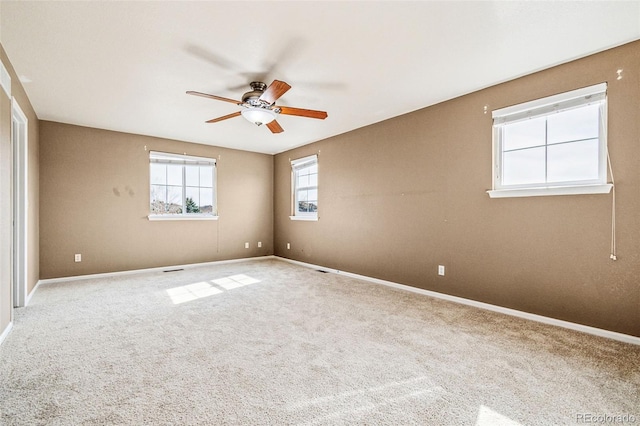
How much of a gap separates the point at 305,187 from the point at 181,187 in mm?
2376

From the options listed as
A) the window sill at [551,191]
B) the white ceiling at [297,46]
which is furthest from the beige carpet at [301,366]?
the white ceiling at [297,46]

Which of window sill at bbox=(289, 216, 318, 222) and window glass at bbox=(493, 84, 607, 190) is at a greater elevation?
window glass at bbox=(493, 84, 607, 190)

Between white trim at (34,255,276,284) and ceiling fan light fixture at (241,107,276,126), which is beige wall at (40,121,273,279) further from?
ceiling fan light fixture at (241,107,276,126)

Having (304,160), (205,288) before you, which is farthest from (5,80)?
(304,160)

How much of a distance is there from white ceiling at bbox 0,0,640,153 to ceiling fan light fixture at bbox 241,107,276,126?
0.31 metres

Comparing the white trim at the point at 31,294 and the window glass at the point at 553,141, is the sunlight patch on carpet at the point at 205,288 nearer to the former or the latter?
the white trim at the point at 31,294

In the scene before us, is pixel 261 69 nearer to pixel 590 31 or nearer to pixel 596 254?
pixel 590 31

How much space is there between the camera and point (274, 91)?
257 centimetres

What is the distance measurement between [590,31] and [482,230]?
189 cm

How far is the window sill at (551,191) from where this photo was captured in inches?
95.5

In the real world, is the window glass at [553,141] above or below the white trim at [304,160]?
below

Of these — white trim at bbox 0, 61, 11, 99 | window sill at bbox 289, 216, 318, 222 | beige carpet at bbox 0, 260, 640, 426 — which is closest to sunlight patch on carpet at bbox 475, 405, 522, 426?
beige carpet at bbox 0, 260, 640, 426

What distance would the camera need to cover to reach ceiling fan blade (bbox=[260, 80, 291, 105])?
7.95ft

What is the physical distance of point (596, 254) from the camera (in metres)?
2.49
